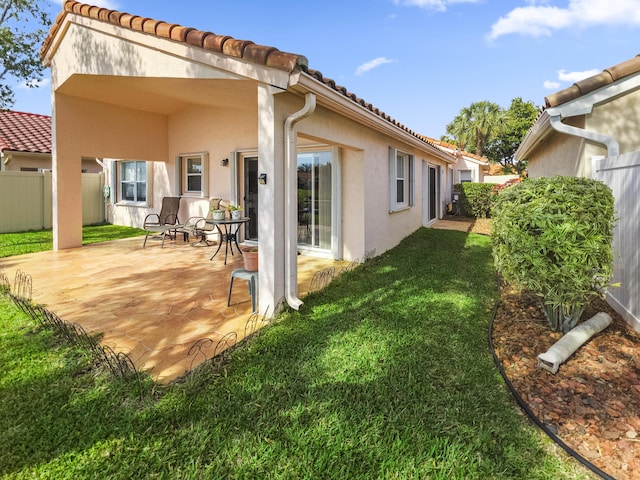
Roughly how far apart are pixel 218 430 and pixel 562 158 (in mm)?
7659

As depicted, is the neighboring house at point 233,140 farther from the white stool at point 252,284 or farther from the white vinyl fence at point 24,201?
the white vinyl fence at point 24,201

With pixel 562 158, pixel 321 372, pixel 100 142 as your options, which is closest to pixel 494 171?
pixel 562 158

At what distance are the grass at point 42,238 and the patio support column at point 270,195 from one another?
7500 millimetres

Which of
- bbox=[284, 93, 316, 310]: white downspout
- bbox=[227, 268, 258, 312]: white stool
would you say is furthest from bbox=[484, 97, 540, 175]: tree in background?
bbox=[227, 268, 258, 312]: white stool

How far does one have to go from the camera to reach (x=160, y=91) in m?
8.00

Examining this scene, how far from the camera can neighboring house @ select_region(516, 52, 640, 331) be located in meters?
4.37

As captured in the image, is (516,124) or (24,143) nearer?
(24,143)

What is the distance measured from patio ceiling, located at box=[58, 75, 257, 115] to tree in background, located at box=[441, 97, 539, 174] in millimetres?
34964

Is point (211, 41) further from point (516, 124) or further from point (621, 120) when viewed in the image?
point (516, 124)

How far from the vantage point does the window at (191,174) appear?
430 inches

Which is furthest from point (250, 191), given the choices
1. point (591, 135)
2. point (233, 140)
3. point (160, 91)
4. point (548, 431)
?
point (548, 431)

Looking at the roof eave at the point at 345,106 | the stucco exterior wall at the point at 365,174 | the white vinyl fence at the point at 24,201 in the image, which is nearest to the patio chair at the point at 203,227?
the stucco exterior wall at the point at 365,174

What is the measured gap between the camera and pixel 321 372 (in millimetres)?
3393

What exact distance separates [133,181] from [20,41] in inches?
280
